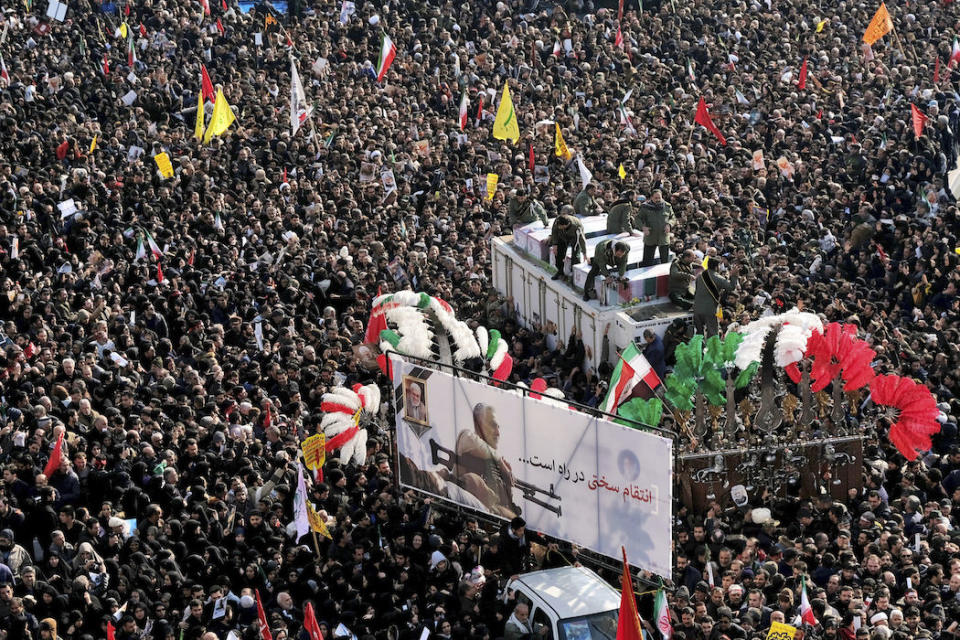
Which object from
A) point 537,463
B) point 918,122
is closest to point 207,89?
point 918,122

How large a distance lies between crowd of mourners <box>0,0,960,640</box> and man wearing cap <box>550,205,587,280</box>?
1.37 metres

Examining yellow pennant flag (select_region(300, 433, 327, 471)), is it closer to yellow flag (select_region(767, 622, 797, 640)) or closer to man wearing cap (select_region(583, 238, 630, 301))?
yellow flag (select_region(767, 622, 797, 640))

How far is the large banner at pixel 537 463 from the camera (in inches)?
704

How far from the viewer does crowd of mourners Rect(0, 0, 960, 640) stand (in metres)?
18.0

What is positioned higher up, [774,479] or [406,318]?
[406,318]

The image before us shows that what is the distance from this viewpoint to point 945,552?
58.5 feet

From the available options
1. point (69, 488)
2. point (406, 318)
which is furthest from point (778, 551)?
point (69, 488)

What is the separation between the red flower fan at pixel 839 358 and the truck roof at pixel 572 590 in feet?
13.2

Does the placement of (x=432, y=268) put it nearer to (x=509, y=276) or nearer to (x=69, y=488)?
(x=509, y=276)

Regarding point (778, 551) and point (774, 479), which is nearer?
point (778, 551)

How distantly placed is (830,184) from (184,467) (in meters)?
14.9

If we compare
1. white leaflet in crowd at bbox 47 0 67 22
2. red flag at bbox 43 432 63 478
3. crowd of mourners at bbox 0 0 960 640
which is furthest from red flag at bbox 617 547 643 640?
white leaflet in crowd at bbox 47 0 67 22

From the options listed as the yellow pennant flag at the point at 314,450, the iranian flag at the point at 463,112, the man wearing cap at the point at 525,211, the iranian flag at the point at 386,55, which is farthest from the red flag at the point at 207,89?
the yellow pennant flag at the point at 314,450

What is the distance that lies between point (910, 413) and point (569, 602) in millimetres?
5033
